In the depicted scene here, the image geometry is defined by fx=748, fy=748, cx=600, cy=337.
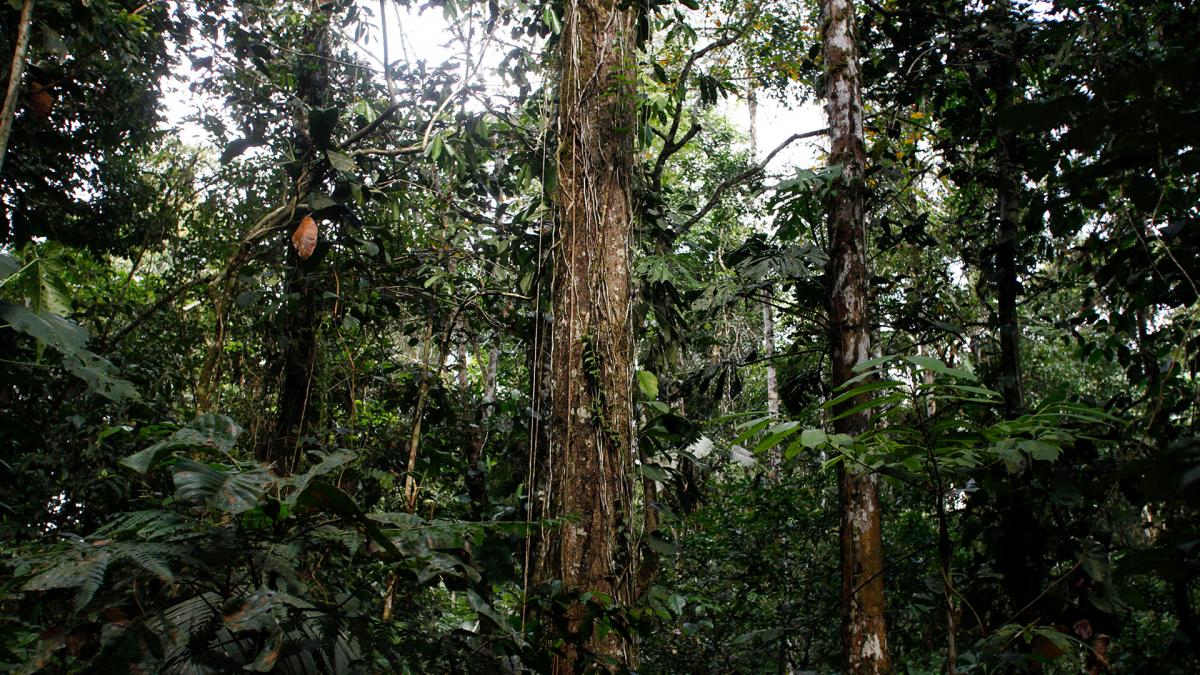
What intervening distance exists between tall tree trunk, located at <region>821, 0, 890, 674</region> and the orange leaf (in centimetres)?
243

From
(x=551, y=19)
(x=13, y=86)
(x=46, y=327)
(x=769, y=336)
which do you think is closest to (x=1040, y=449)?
(x=46, y=327)

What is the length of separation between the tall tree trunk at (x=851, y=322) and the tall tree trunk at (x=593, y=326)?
769 mm

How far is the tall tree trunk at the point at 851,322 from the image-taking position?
258 centimetres

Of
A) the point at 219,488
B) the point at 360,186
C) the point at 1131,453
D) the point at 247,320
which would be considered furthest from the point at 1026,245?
the point at 247,320

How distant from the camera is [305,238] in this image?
3.65 meters

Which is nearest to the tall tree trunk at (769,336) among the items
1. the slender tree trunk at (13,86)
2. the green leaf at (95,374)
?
the slender tree trunk at (13,86)

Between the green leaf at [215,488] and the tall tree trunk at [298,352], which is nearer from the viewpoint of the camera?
the green leaf at [215,488]

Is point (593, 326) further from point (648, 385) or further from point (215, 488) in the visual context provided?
point (215, 488)

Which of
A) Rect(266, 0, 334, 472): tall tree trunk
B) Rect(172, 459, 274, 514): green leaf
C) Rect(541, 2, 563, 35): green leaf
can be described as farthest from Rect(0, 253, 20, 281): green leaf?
Rect(541, 2, 563, 35): green leaf

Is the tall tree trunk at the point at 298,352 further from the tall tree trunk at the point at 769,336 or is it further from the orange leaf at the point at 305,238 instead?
the tall tree trunk at the point at 769,336

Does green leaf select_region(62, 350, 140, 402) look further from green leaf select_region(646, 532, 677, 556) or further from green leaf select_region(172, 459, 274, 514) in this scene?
green leaf select_region(646, 532, 677, 556)

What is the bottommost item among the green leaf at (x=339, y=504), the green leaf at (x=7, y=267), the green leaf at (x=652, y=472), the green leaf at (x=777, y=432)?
the green leaf at (x=339, y=504)

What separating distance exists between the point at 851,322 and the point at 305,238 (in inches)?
101

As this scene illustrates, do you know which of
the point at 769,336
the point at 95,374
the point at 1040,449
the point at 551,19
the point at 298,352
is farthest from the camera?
the point at 769,336
